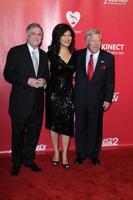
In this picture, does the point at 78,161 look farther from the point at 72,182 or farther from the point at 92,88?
the point at 92,88

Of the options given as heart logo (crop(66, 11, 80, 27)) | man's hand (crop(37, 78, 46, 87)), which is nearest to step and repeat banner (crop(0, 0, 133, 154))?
heart logo (crop(66, 11, 80, 27))

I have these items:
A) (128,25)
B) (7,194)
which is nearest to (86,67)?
(128,25)

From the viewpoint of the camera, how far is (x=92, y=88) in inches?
137

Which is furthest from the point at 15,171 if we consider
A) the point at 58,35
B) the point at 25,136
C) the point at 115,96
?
the point at 115,96

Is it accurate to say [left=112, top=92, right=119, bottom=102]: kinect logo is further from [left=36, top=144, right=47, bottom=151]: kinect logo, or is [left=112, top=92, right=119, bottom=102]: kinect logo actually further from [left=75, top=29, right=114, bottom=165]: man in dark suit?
[left=36, top=144, right=47, bottom=151]: kinect logo

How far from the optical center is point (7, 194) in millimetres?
2998

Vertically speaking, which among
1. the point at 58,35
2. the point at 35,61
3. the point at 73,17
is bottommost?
the point at 35,61

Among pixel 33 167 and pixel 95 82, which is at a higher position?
pixel 95 82

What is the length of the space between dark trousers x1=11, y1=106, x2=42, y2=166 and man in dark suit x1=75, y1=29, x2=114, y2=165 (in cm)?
50

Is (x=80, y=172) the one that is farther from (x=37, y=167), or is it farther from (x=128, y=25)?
(x=128, y=25)

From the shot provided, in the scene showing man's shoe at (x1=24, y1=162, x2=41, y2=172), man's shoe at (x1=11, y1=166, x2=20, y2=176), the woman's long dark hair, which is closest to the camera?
the woman's long dark hair

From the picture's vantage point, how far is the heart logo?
377cm

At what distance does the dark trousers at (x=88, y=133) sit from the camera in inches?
141

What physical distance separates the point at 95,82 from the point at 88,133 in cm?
59
